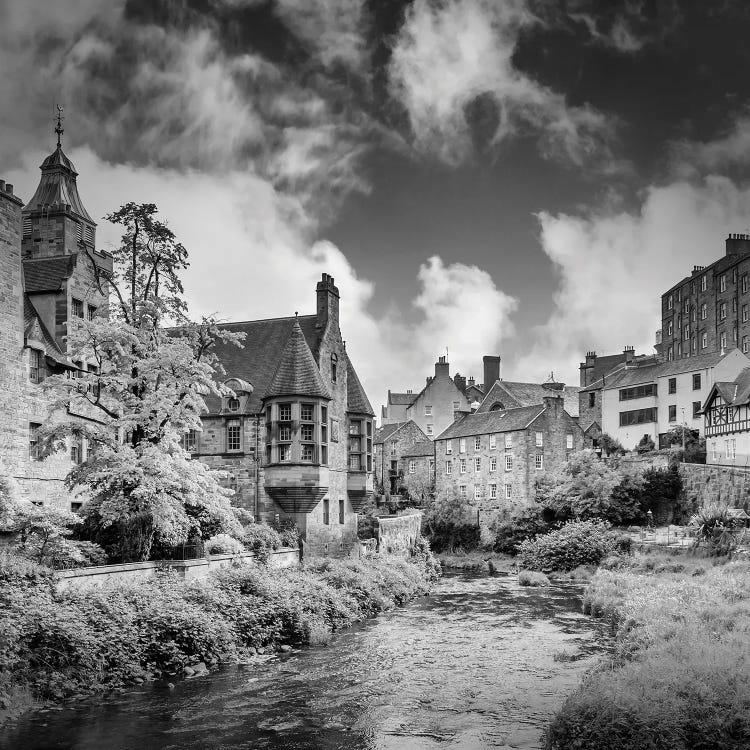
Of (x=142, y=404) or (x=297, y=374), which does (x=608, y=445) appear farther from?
(x=142, y=404)

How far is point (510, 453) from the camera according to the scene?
61.6 metres

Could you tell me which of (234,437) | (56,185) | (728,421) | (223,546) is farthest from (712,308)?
(223,546)

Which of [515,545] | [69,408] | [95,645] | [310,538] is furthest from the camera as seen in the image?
[515,545]

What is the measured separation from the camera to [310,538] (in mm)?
36812

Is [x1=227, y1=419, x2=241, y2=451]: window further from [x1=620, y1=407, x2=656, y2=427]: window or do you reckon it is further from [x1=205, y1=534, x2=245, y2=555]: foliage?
[x1=620, y1=407, x2=656, y2=427]: window

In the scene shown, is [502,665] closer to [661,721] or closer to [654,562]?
[661,721]

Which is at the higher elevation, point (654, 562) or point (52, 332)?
point (52, 332)

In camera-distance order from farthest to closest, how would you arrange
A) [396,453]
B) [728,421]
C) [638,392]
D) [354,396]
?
1. [396,453]
2. [638,392]
3. [728,421]
4. [354,396]

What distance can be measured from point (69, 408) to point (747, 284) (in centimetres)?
6474

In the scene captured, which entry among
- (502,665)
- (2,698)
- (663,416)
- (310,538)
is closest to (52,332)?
(310,538)

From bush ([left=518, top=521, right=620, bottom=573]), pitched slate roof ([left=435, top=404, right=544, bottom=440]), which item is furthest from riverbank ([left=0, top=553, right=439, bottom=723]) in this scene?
pitched slate roof ([left=435, top=404, right=544, bottom=440])

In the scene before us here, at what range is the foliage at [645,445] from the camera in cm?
6462

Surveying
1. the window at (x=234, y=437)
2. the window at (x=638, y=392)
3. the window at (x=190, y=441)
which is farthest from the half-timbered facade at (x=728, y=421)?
the window at (x=190, y=441)

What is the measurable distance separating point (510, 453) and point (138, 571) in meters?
41.5
